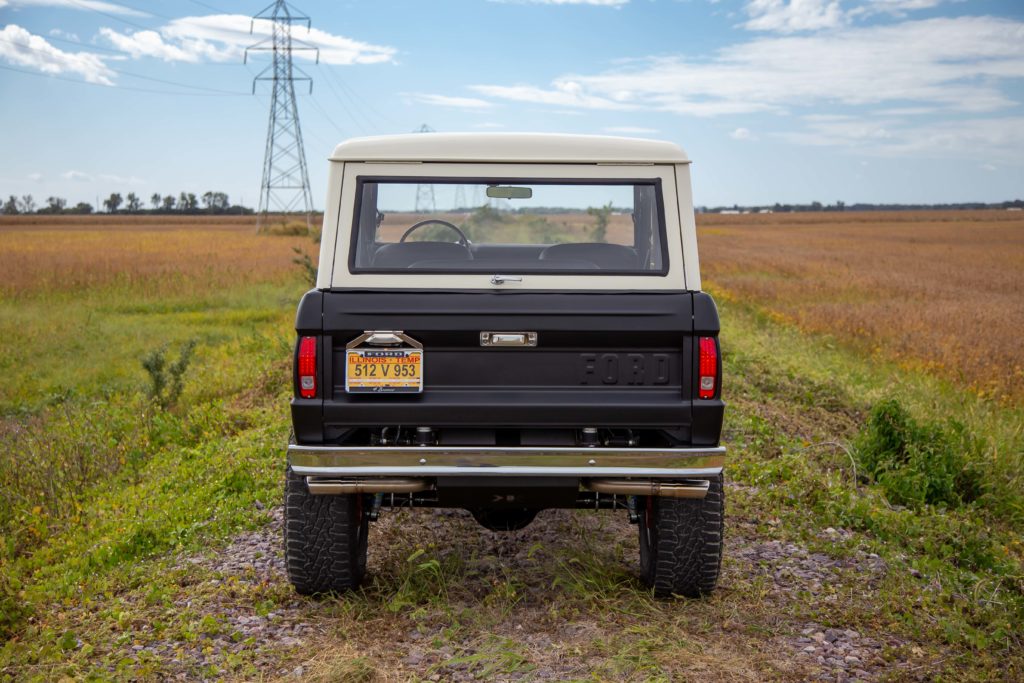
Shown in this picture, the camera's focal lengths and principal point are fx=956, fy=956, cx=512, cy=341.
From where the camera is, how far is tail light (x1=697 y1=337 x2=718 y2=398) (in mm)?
4219

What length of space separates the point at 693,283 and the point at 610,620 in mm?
A: 1634

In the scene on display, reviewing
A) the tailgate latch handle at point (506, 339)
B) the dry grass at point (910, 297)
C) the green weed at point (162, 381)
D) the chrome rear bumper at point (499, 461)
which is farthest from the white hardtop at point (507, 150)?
the dry grass at point (910, 297)

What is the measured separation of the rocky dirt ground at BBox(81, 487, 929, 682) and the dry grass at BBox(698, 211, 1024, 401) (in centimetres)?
640

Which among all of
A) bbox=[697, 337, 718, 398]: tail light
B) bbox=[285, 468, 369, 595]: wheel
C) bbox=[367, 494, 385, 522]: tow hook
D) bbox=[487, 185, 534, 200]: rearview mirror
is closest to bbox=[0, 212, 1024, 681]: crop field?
bbox=[285, 468, 369, 595]: wheel

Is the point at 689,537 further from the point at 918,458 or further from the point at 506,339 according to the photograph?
the point at 918,458

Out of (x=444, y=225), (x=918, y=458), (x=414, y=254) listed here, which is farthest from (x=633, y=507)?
(x=918, y=458)

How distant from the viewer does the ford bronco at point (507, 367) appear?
4215mm

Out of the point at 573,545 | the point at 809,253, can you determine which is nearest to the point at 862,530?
the point at 573,545

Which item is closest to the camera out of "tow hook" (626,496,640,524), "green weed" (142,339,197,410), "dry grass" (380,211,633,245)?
"tow hook" (626,496,640,524)

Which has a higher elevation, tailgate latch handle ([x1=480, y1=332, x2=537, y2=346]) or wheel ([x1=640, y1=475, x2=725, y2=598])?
tailgate latch handle ([x1=480, y1=332, x2=537, y2=346])

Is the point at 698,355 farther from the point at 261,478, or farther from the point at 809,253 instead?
the point at 809,253

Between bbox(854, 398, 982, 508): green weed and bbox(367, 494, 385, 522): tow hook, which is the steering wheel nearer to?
bbox(367, 494, 385, 522): tow hook

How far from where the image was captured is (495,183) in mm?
4621

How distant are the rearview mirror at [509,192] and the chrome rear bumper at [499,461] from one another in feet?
4.19
